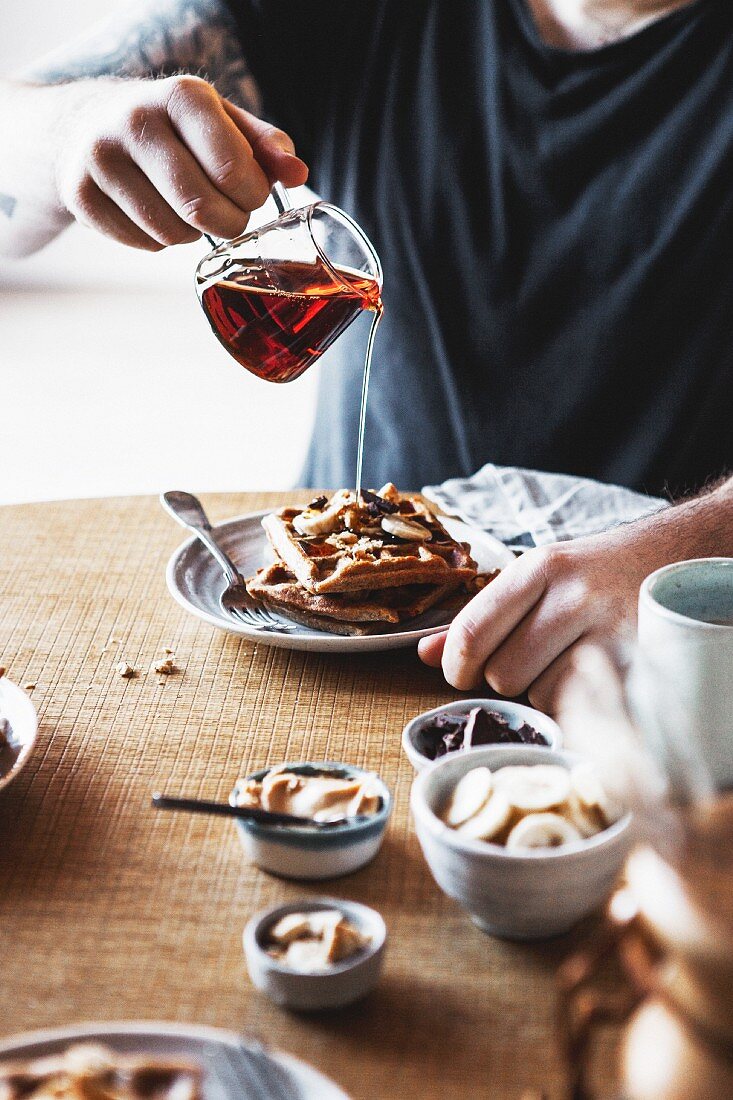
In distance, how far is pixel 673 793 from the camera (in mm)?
736

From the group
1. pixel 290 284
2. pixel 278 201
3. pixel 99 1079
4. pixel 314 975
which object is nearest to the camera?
pixel 99 1079

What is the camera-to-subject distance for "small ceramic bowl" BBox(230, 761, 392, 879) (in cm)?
89

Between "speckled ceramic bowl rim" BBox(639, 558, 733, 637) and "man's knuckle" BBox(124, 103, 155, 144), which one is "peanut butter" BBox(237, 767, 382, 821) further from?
"man's knuckle" BBox(124, 103, 155, 144)

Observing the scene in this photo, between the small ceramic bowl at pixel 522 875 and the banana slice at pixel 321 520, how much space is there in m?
0.67

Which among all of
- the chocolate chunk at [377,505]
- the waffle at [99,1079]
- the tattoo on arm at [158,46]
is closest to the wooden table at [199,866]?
the waffle at [99,1079]

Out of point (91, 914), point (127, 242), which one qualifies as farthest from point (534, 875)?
point (127, 242)

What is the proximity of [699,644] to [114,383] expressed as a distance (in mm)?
4819

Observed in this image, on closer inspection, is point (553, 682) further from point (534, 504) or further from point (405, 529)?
point (534, 504)

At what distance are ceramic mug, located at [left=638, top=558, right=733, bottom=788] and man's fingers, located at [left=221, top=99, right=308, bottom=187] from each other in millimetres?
765

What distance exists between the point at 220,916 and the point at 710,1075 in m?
0.47

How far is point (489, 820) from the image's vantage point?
81cm

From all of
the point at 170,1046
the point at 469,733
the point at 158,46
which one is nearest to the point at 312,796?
the point at 469,733

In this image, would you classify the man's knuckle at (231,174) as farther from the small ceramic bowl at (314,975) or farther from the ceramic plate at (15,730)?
the small ceramic bowl at (314,975)

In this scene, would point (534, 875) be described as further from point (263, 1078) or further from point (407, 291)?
point (407, 291)
